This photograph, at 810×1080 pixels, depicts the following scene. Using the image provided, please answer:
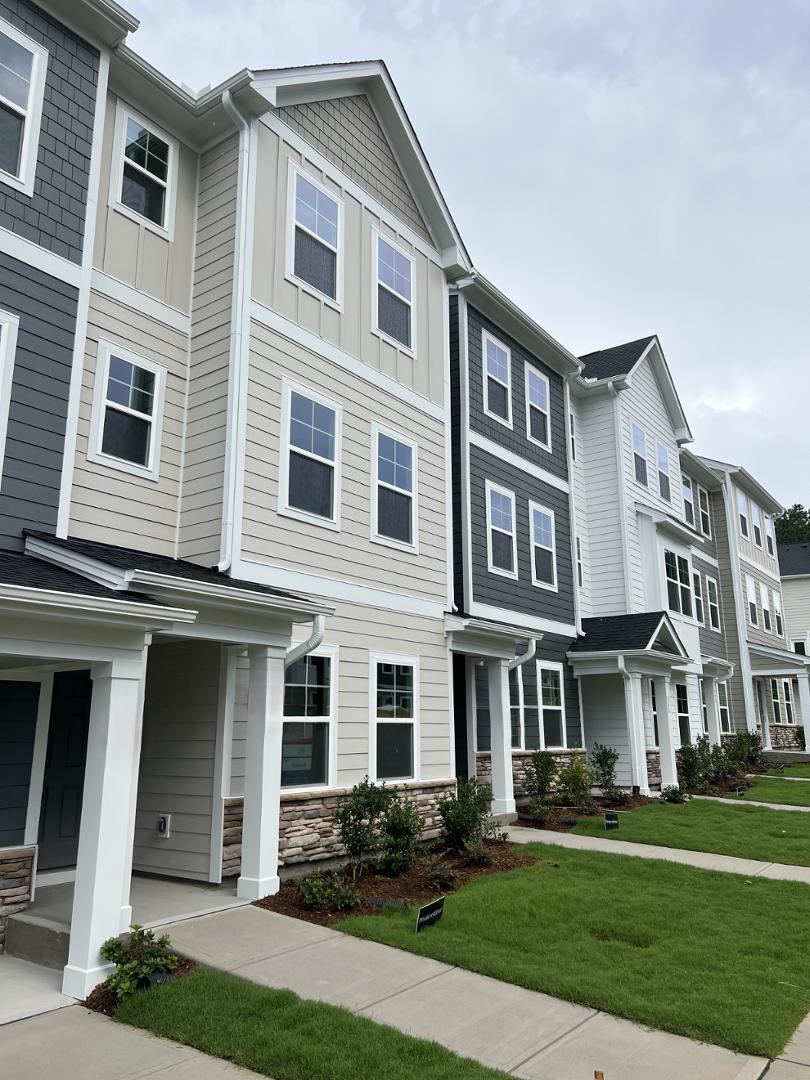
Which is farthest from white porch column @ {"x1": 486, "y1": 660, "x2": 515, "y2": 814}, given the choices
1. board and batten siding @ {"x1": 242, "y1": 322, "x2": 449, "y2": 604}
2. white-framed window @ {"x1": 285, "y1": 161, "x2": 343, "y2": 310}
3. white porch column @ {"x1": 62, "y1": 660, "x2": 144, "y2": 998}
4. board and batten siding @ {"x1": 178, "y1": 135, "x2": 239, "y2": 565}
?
white porch column @ {"x1": 62, "y1": 660, "x2": 144, "y2": 998}

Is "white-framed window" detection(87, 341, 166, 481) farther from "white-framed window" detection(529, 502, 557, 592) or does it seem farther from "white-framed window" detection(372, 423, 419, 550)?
"white-framed window" detection(529, 502, 557, 592)

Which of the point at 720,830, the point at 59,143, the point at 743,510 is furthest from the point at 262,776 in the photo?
the point at 743,510

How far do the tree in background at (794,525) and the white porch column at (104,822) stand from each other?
2663 inches

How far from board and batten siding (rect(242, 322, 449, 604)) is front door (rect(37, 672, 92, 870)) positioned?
7.59ft

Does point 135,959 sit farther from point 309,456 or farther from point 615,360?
point 615,360

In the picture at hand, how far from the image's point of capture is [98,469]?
28.0 feet

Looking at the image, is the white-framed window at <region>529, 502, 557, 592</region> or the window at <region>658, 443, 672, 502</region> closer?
the white-framed window at <region>529, 502, 557, 592</region>

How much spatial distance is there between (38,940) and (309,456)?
19.7 feet

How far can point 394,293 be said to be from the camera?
12.5 m

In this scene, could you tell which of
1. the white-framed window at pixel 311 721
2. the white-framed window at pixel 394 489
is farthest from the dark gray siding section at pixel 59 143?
the white-framed window at pixel 311 721

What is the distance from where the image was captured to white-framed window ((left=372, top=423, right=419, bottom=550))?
11430 mm

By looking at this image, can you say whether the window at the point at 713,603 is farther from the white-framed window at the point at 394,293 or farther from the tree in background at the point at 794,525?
the tree in background at the point at 794,525

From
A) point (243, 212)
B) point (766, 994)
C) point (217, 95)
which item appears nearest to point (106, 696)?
point (766, 994)

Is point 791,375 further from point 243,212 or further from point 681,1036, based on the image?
point 681,1036
